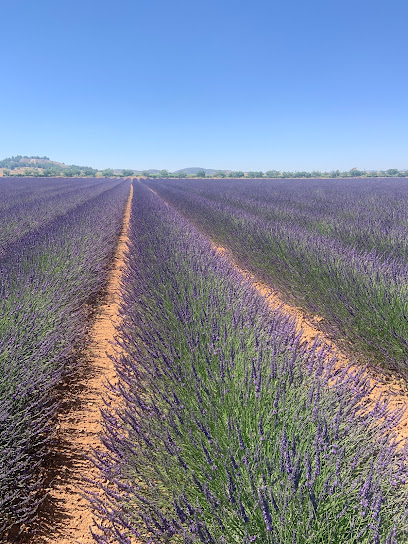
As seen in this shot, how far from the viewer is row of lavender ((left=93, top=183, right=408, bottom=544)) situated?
91 centimetres

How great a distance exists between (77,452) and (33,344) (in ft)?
2.32

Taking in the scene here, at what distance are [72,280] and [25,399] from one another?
5.58ft

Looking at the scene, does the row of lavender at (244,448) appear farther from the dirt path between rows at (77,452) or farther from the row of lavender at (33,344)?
the row of lavender at (33,344)

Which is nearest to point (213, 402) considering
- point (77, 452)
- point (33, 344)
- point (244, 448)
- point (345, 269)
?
point (244, 448)

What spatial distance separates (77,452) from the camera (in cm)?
180

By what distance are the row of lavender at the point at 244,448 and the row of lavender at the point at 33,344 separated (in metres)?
0.39

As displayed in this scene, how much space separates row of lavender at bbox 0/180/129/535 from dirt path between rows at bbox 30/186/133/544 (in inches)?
3.9

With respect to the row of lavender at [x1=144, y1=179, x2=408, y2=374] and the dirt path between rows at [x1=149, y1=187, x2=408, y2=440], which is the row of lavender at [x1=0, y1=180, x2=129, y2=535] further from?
the row of lavender at [x1=144, y1=179, x2=408, y2=374]

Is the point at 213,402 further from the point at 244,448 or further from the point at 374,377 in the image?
the point at 374,377

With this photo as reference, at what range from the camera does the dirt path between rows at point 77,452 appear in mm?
1396

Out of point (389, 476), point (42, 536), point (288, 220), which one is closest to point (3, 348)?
point (42, 536)

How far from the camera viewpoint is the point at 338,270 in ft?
11.6

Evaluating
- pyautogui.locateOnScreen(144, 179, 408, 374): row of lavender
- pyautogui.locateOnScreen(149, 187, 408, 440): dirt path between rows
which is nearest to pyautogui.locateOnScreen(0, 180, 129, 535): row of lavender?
pyautogui.locateOnScreen(149, 187, 408, 440): dirt path between rows

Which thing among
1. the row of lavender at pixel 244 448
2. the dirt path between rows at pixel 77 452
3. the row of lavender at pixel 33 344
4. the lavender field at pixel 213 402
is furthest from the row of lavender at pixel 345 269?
the row of lavender at pixel 33 344
